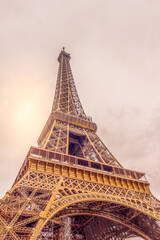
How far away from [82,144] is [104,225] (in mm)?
9043

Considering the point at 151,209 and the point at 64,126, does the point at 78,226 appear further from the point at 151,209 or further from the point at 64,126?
the point at 64,126

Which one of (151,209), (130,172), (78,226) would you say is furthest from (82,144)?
(151,209)

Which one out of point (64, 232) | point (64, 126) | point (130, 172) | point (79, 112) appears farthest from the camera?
point (79, 112)

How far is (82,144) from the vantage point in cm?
2369

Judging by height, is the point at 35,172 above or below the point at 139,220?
above

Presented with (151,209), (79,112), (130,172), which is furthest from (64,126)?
(151,209)

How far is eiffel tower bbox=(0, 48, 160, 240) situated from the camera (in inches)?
395

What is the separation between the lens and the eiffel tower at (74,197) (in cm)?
1004

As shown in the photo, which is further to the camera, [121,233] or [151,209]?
[121,233]

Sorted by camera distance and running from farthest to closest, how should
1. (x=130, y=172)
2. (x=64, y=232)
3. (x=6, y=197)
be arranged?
(x=130, y=172) → (x=64, y=232) → (x=6, y=197)

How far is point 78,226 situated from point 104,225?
8.98 ft

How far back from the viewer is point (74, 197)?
12000 millimetres

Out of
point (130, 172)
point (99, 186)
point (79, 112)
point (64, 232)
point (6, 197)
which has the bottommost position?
point (64, 232)

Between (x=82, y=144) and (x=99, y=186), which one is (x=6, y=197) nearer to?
(x=99, y=186)
